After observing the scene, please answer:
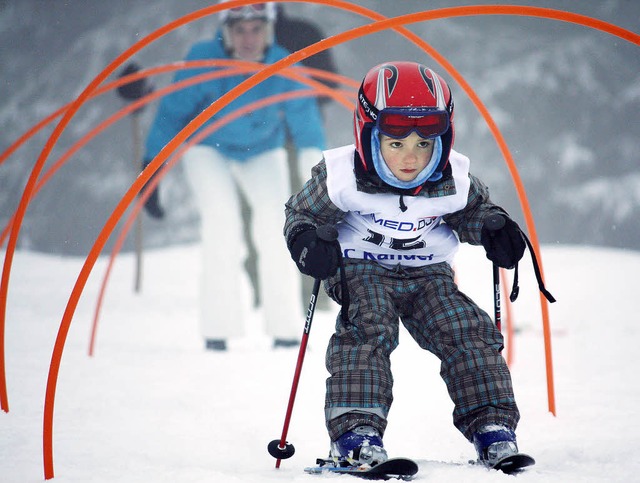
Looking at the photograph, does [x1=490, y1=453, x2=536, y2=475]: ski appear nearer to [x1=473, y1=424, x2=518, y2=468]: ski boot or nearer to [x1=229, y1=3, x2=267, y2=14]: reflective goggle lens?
[x1=473, y1=424, x2=518, y2=468]: ski boot

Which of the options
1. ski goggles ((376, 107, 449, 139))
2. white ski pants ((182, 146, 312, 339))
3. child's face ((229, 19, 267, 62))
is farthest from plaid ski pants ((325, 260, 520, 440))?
child's face ((229, 19, 267, 62))

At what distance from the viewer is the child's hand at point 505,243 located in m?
1.72

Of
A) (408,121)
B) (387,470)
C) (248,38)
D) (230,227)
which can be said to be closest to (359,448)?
(387,470)

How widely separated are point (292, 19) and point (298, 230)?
316 centimetres

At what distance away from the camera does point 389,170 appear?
67.4 inches

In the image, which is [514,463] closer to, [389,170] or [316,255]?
[316,255]

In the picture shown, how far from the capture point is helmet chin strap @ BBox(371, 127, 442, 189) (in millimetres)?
1708

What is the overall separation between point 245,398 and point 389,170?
138cm

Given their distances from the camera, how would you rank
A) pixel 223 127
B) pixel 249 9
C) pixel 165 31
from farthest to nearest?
pixel 223 127, pixel 249 9, pixel 165 31

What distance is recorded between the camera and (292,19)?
14.9 ft

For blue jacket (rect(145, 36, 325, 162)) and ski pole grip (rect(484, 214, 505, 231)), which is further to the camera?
blue jacket (rect(145, 36, 325, 162))

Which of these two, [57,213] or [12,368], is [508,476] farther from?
[57,213]

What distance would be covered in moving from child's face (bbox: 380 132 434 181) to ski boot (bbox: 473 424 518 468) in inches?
24.7

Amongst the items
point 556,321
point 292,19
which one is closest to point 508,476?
point 556,321
